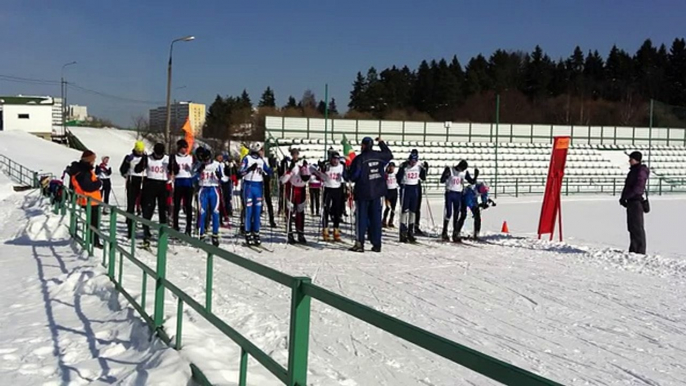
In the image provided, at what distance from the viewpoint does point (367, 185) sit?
1175cm

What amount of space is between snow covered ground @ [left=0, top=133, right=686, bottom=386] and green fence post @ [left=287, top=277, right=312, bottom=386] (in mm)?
1222

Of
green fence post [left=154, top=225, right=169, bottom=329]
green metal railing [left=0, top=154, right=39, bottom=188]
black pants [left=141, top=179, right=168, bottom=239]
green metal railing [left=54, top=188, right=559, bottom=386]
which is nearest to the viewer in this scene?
green metal railing [left=54, top=188, right=559, bottom=386]

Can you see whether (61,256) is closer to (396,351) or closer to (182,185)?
(182,185)

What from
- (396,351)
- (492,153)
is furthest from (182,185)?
(492,153)

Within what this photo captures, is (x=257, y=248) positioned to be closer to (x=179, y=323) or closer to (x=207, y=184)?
(x=207, y=184)

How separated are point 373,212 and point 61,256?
5388 millimetres

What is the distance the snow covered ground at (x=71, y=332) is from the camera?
16.7 ft

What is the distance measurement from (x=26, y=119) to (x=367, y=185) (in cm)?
7529

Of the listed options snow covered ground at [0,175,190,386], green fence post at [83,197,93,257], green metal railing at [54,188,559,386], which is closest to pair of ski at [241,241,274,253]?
green fence post at [83,197,93,257]

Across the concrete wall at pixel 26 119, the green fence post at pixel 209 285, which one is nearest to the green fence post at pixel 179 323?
the green fence post at pixel 209 285

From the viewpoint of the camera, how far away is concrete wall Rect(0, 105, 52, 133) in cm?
7594

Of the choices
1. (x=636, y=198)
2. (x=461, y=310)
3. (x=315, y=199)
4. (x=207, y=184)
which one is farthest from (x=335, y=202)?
(x=461, y=310)

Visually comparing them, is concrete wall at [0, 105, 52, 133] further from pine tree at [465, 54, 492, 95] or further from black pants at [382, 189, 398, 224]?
black pants at [382, 189, 398, 224]

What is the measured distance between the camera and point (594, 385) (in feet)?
16.2
